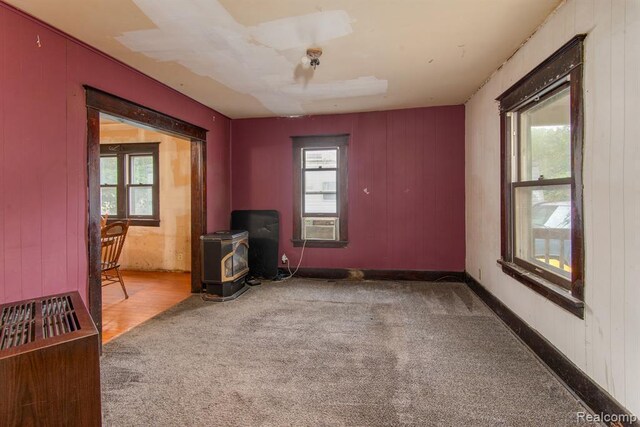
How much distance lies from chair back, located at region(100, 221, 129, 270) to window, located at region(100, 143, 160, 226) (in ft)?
5.00

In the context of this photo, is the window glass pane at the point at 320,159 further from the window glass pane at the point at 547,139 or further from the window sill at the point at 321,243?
the window glass pane at the point at 547,139

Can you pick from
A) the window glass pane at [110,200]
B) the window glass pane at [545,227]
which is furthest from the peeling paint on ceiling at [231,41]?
the window glass pane at [110,200]

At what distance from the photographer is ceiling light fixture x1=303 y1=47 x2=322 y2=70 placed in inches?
108

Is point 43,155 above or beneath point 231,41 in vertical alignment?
beneath

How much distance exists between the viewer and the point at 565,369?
6.82ft

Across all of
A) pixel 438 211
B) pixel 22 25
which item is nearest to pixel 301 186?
pixel 438 211

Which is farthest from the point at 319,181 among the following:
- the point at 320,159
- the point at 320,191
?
the point at 320,159

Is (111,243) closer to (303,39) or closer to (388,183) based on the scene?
(303,39)

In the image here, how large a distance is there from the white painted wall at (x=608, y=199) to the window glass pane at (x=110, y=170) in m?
6.11

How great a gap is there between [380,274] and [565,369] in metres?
2.82

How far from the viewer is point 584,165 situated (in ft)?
6.32

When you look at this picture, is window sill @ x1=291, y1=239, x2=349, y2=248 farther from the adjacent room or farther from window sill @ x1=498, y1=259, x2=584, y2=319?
window sill @ x1=498, y1=259, x2=584, y2=319

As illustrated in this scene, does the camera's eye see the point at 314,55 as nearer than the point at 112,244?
Yes

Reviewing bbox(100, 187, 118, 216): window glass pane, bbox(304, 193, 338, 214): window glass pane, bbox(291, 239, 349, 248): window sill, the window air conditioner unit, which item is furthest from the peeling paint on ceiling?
bbox(100, 187, 118, 216): window glass pane
